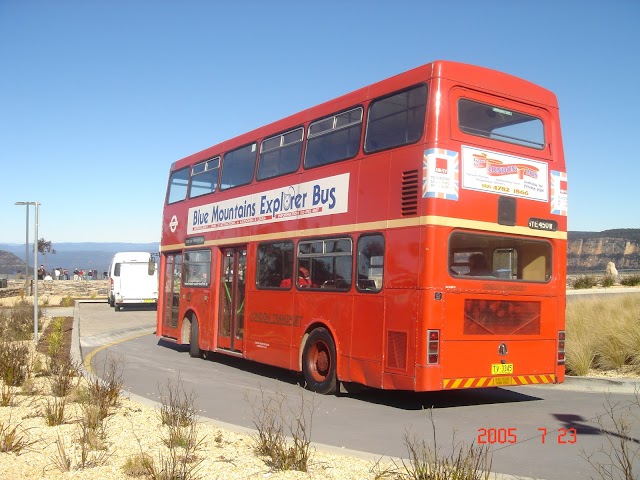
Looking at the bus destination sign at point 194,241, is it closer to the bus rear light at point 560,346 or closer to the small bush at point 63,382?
the small bush at point 63,382

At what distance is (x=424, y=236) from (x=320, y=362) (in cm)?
Answer: 329

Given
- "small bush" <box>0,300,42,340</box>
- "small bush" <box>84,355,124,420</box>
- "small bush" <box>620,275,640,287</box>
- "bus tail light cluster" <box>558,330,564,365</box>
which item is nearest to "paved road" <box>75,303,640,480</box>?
"bus tail light cluster" <box>558,330,564,365</box>

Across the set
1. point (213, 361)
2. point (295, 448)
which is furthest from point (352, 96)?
point (213, 361)

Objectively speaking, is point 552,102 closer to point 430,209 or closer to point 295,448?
point 430,209

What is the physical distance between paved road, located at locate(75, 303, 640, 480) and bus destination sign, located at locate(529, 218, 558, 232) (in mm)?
2552

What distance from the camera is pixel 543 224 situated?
10250 millimetres

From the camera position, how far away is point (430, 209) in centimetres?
920

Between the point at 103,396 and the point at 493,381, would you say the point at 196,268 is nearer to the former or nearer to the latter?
Result: the point at 103,396

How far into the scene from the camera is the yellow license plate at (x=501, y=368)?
975cm

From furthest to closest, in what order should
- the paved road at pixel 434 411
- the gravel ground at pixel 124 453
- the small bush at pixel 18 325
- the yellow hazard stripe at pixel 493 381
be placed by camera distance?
1. the small bush at pixel 18 325
2. the yellow hazard stripe at pixel 493 381
3. the paved road at pixel 434 411
4. the gravel ground at pixel 124 453

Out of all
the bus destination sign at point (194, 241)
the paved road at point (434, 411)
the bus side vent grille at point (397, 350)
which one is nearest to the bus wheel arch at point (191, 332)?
the paved road at point (434, 411)

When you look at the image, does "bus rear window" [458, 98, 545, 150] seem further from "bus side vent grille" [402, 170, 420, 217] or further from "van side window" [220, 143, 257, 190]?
"van side window" [220, 143, 257, 190]

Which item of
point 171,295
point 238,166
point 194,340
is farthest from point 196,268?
point 238,166

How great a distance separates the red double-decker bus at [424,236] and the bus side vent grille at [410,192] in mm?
20
